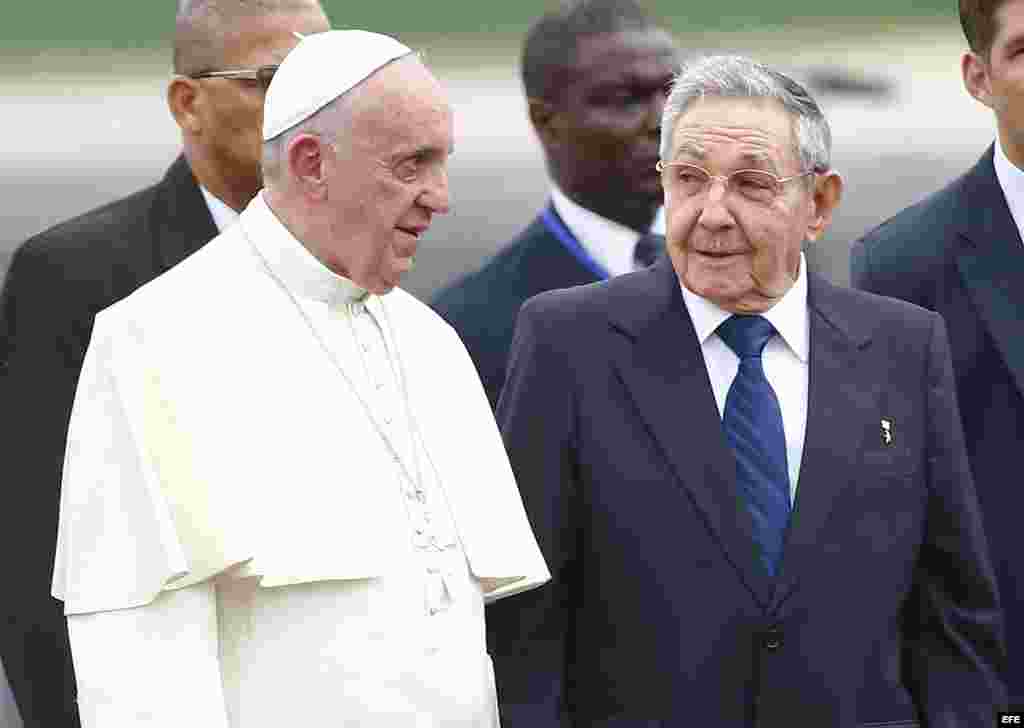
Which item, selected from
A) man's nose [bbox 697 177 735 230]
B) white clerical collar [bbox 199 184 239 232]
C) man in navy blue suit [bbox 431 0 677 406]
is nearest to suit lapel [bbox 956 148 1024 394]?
man's nose [bbox 697 177 735 230]

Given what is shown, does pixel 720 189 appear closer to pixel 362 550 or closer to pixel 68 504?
pixel 362 550

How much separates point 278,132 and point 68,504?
0.65 meters

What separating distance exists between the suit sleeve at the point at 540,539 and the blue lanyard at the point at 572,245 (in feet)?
5.73

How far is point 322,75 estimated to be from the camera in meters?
3.60

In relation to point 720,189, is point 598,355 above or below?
below

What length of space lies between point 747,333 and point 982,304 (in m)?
0.63

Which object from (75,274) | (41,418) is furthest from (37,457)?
(75,274)

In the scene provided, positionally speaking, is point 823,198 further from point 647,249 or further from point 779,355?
point 647,249

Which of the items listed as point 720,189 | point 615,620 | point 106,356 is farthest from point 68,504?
point 720,189

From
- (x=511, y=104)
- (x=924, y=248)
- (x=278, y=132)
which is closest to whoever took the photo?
(x=278, y=132)

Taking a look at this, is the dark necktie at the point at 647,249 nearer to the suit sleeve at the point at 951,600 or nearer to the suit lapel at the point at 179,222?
the suit lapel at the point at 179,222

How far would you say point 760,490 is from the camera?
12.9ft

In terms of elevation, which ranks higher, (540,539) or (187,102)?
(187,102)

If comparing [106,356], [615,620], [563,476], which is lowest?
[615,620]
